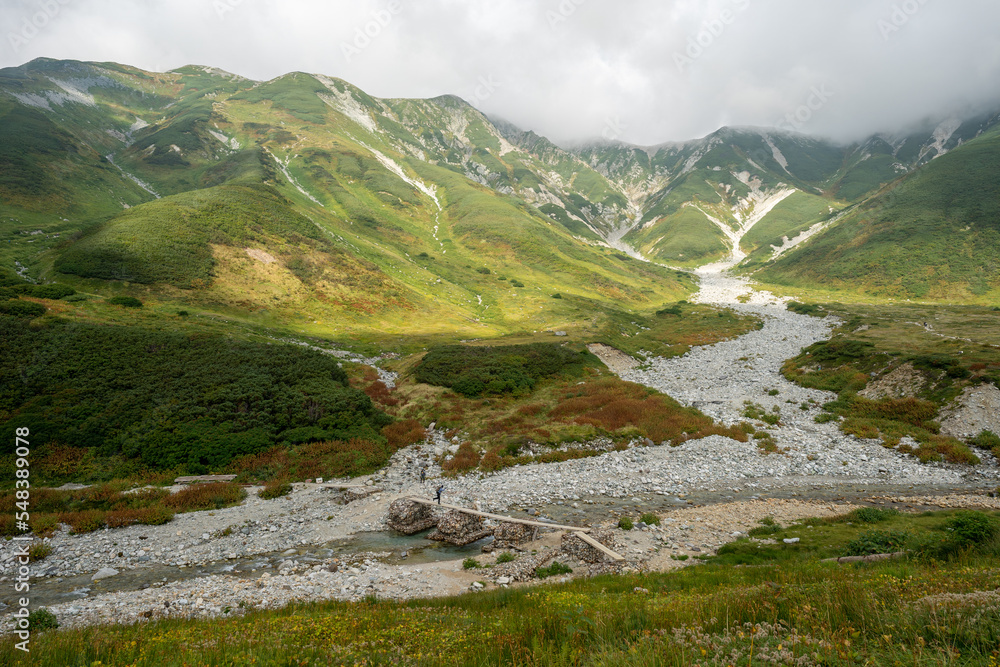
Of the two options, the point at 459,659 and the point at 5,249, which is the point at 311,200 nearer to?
the point at 5,249

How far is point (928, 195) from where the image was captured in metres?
172

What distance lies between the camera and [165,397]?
30.1 m

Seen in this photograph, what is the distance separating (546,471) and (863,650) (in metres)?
24.9

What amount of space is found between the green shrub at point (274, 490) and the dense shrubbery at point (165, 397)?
4.57 meters

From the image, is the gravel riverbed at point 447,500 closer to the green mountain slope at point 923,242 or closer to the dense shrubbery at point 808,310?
the dense shrubbery at point 808,310

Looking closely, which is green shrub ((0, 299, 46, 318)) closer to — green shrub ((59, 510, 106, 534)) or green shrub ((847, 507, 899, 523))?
green shrub ((59, 510, 106, 534))

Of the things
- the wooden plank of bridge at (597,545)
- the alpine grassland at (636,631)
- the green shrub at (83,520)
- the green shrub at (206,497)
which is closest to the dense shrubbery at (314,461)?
the green shrub at (206,497)

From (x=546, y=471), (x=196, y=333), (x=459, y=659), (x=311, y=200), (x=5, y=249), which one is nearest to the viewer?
(x=459, y=659)

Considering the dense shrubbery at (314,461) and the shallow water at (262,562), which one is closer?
the shallow water at (262,562)

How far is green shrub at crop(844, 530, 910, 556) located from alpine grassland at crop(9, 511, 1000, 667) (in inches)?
96.9

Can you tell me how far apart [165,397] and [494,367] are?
2935cm

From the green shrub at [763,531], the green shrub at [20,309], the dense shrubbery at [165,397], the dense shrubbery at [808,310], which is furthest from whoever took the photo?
the dense shrubbery at [808,310]

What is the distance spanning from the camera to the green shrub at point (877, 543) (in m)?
14.1

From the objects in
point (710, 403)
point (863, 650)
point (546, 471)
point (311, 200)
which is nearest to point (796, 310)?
point (710, 403)
